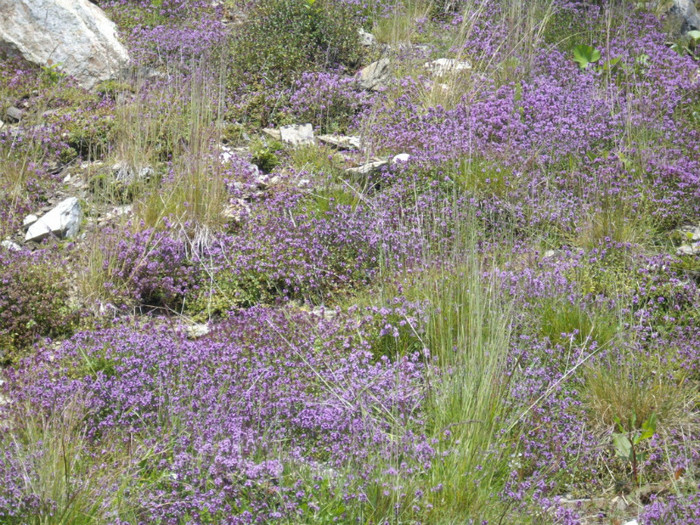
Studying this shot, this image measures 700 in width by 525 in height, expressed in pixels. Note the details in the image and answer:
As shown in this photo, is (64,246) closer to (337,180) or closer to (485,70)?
(337,180)

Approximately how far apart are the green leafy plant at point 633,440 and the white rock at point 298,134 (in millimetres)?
4030

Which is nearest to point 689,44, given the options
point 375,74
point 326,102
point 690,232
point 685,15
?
point 685,15

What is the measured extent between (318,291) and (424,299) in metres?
0.94

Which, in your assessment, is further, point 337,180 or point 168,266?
point 337,180

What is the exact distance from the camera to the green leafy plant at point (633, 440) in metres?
3.84

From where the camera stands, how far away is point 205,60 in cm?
802

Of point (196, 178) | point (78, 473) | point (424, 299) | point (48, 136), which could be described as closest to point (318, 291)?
point (424, 299)

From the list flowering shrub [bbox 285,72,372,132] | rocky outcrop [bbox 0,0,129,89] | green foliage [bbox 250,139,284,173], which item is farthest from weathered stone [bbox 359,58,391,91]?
rocky outcrop [bbox 0,0,129,89]

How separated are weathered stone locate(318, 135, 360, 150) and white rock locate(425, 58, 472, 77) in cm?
116

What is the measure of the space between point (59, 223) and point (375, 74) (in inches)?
145

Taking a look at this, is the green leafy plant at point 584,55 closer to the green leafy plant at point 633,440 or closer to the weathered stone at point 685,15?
the weathered stone at point 685,15

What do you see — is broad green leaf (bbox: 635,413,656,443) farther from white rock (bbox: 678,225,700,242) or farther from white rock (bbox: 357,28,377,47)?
white rock (bbox: 357,28,377,47)

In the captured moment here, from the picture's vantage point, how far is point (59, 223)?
602 centimetres

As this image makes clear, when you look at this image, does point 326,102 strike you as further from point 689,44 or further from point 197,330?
point 689,44
